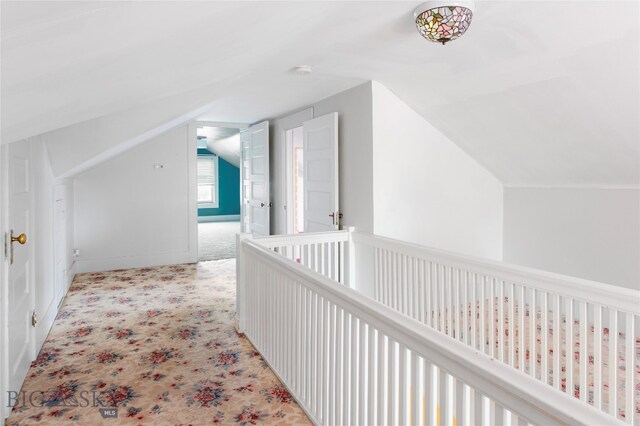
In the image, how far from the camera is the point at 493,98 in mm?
2939

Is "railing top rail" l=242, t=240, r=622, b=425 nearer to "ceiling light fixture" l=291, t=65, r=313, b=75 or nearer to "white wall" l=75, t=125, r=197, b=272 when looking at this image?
"ceiling light fixture" l=291, t=65, r=313, b=75

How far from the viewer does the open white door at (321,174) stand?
3779mm

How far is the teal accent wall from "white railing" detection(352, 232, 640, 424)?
882cm

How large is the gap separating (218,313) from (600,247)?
3.26 metres

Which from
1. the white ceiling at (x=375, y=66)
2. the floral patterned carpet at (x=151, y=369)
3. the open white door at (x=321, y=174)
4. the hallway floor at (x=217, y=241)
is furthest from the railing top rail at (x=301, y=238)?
the hallway floor at (x=217, y=241)

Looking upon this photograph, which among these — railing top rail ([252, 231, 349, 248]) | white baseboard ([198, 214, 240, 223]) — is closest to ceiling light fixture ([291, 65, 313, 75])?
railing top rail ([252, 231, 349, 248])

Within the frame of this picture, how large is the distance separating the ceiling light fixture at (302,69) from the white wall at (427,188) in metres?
0.65

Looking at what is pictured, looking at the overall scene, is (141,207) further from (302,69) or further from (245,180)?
(302,69)

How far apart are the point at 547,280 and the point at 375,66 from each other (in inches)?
72.4

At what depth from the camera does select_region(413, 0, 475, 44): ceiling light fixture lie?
1.87 m

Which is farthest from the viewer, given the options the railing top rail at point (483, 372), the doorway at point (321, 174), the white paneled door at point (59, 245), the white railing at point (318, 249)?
the doorway at point (321, 174)

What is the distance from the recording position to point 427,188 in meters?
3.69

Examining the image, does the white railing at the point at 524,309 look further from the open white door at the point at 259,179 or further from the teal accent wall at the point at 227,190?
the teal accent wall at the point at 227,190

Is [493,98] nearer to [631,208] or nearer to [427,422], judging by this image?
[631,208]
